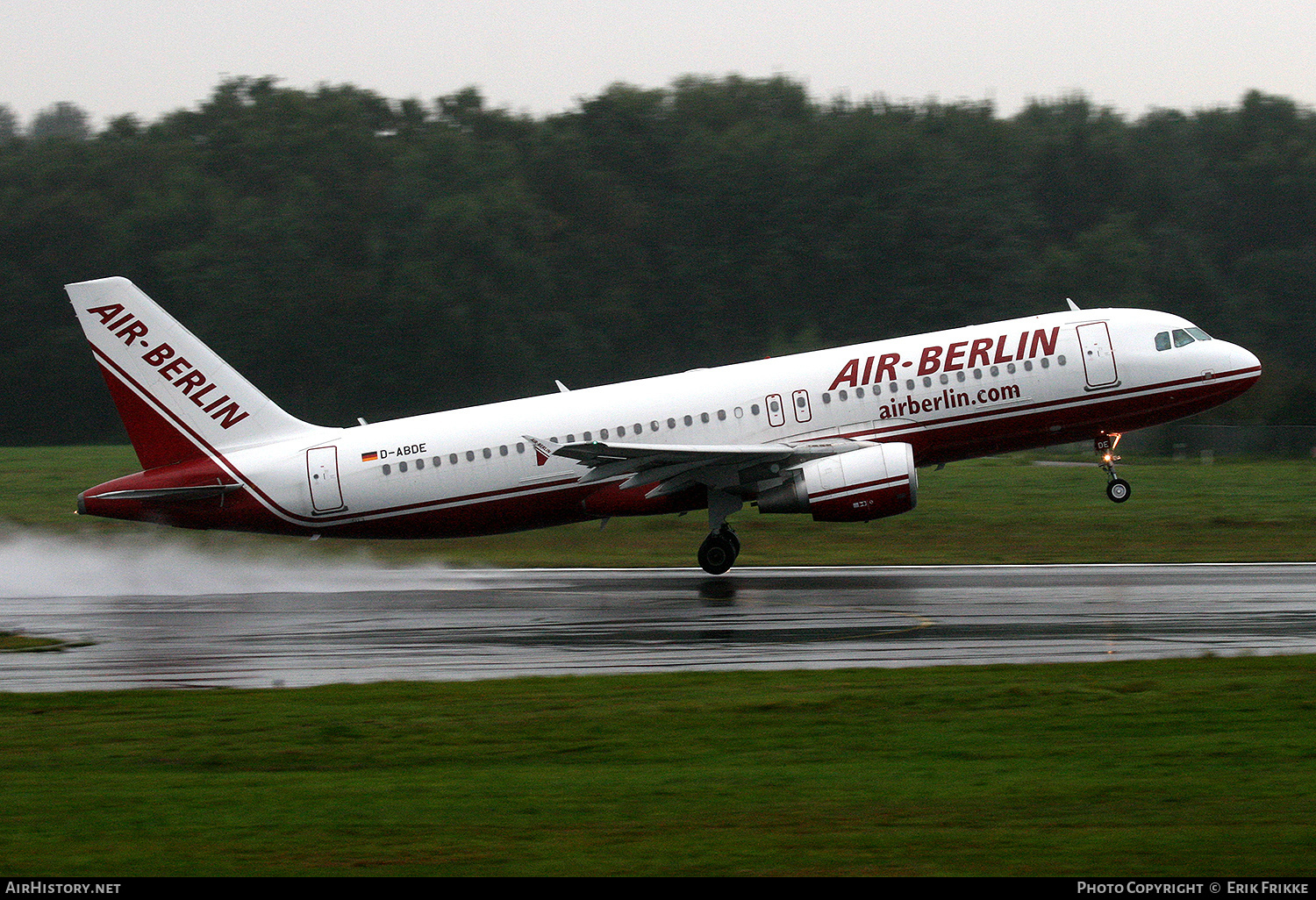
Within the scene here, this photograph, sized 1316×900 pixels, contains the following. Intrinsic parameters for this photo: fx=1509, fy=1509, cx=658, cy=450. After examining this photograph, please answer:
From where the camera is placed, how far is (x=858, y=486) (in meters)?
24.4

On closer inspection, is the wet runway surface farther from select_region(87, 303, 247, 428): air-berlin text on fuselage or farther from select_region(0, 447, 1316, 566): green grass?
select_region(87, 303, 247, 428): air-berlin text on fuselage

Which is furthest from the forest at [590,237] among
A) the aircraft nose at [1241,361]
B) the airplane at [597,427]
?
the airplane at [597,427]

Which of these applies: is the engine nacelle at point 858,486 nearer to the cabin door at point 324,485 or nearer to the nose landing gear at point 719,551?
the nose landing gear at point 719,551

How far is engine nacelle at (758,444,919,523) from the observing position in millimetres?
24438

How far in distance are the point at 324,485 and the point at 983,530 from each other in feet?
49.5

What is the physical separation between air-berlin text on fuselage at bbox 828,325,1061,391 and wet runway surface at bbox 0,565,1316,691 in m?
3.44

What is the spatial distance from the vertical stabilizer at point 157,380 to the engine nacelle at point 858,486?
387 inches

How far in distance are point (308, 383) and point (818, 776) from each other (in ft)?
208

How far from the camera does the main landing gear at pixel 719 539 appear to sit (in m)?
25.8

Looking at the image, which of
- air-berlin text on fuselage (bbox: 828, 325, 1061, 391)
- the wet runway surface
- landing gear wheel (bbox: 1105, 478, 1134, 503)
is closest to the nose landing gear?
the wet runway surface

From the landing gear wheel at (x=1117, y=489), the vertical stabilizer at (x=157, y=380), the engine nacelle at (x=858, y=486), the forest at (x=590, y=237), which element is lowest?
the landing gear wheel at (x=1117, y=489)

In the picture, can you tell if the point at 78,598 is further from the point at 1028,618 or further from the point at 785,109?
the point at 785,109

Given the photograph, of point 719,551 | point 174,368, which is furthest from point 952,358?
point 174,368

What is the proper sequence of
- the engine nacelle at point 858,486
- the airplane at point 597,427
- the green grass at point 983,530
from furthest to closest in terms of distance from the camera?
the green grass at point 983,530
the airplane at point 597,427
the engine nacelle at point 858,486
